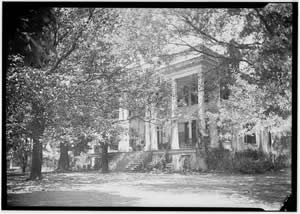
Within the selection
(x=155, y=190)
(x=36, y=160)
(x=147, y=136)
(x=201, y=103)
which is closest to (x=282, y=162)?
(x=201, y=103)

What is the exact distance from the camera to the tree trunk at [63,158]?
4.90 meters

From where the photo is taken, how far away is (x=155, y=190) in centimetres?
467

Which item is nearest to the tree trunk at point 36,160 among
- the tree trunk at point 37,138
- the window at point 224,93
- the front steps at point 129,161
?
the tree trunk at point 37,138

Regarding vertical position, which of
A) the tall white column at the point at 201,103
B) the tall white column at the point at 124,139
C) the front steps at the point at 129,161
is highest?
the tall white column at the point at 201,103

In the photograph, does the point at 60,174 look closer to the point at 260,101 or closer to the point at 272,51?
the point at 260,101

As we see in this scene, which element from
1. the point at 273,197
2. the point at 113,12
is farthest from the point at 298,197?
the point at 113,12

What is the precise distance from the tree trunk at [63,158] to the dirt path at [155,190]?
0.44 feet

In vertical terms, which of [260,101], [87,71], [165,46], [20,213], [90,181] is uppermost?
[165,46]

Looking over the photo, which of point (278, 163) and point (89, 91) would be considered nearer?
point (278, 163)

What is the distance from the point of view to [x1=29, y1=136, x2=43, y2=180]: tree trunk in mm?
4840

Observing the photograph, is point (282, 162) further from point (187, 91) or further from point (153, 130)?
point (153, 130)

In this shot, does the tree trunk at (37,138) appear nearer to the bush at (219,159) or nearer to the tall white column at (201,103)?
the tall white column at (201,103)

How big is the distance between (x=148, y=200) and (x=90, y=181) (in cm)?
81

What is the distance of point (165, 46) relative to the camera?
5.02 meters
